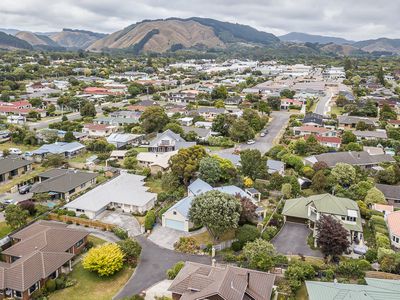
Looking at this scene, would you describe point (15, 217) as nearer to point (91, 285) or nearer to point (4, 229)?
point (4, 229)

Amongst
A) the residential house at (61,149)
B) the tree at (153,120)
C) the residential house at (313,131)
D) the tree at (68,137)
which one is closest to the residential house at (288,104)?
the residential house at (313,131)

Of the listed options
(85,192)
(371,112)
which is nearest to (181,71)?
(371,112)

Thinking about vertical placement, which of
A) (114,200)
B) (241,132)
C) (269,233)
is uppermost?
(241,132)

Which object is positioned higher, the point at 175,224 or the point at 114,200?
the point at 114,200

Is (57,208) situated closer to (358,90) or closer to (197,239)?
(197,239)

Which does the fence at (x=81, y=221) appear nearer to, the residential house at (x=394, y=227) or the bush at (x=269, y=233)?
the bush at (x=269, y=233)

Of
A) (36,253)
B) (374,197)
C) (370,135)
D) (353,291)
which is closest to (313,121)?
(370,135)

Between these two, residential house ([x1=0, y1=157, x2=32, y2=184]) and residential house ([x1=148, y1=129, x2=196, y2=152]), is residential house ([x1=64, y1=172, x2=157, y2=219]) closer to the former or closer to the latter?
residential house ([x1=0, y1=157, x2=32, y2=184])
